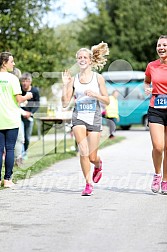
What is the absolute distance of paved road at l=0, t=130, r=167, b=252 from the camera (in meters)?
6.87

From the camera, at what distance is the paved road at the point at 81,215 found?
22.5ft

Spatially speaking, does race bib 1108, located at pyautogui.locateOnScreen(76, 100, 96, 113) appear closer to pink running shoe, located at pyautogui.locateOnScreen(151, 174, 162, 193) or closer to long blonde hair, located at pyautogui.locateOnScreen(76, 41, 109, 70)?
long blonde hair, located at pyautogui.locateOnScreen(76, 41, 109, 70)

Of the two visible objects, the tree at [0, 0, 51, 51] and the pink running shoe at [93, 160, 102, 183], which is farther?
the tree at [0, 0, 51, 51]

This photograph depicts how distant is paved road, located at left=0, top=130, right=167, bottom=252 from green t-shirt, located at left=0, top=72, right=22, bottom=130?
0.94 m

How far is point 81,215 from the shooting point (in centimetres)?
847

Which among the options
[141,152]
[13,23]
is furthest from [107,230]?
[13,23]

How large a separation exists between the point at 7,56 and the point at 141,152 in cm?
808

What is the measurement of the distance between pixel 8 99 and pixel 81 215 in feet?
9.70

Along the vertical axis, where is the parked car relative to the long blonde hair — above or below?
below

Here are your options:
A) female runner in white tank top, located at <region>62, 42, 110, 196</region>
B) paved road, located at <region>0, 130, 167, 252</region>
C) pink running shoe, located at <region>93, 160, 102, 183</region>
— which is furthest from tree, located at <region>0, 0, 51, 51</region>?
female runner in white tank top, located at <region>62, 42, 110, 196</region>

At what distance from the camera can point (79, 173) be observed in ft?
43.4

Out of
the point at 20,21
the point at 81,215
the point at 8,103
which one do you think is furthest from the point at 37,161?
the point at 20,21

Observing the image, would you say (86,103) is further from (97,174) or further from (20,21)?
(20,21)

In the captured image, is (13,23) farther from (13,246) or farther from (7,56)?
(13,246)
